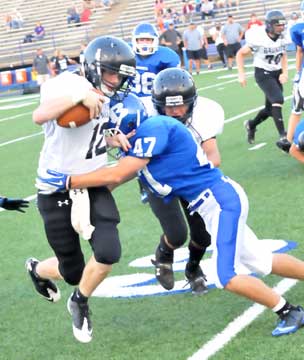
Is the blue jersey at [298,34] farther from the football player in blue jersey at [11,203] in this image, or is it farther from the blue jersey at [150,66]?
the football player in blue jersey at [11,203]

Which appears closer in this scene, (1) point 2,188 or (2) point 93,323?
(2) point 93,323

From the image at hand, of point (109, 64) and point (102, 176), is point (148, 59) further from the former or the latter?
point (102, 176)

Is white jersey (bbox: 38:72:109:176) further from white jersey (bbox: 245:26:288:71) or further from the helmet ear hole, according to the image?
white jersey (bbox: 245:26:288:71)

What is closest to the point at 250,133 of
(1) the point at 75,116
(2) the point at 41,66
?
(1) the point at 75,116

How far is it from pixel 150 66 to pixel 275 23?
2512mm

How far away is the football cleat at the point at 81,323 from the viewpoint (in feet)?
13.0

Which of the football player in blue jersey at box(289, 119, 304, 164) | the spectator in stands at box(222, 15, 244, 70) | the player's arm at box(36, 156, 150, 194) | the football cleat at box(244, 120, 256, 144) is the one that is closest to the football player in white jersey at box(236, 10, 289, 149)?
the football cleat at box(244, 120, 256, 144)

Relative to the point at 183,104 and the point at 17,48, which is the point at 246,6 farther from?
the point at 183,104

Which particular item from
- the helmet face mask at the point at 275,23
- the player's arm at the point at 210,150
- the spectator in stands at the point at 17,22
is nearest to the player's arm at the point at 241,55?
the helmet face mask at the point at 275,23

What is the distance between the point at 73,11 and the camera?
33688mm

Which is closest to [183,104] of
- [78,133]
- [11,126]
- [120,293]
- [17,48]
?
[78,133]

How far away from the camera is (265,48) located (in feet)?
31.1

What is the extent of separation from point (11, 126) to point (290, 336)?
12723mm

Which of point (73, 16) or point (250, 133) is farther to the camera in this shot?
point (73, 16)
